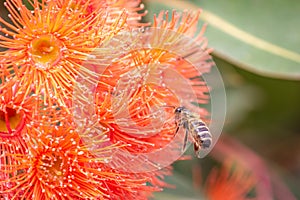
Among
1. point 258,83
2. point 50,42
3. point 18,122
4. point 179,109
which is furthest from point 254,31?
point 18,122

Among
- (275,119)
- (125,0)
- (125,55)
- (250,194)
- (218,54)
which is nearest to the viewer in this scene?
(125,55)

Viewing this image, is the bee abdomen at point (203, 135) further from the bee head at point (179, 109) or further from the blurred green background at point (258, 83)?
the blurred green background at point (258, 83)

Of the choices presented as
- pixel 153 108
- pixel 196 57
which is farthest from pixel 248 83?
pixel 153 108

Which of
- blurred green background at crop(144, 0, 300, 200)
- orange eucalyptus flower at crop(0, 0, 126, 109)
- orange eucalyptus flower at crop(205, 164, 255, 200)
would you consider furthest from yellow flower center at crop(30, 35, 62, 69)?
orange eucalyptus flower at crop(205, 164, 255, 200)

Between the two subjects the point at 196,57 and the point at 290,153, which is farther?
the point at 290,153

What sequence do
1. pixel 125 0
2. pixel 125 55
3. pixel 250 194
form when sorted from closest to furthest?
1. pixel 125 55
2. pixel 125 0
3. pixel 250 194

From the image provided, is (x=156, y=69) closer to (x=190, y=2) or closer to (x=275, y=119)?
(x=190, y=2)
